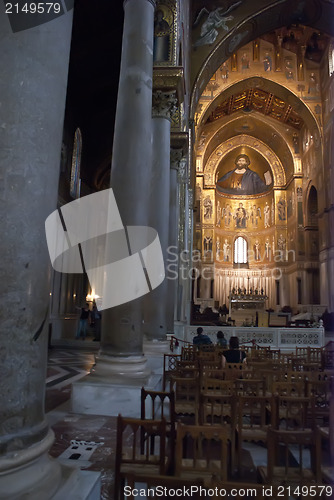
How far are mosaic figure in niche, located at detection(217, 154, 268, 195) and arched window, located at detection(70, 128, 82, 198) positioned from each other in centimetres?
2317

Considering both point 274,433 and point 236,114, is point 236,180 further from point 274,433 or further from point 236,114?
point 274,433

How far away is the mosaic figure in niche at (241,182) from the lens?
38.2 m

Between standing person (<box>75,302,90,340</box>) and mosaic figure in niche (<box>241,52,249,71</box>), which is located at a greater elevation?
mosaic figure in niche (<box>241,52,249,71</box>)

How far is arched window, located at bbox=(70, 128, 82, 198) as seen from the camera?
53.2ft

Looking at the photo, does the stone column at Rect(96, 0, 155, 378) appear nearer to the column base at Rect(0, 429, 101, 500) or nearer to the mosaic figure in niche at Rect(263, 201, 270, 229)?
the column base at Rect(0, 429, 101, 500)

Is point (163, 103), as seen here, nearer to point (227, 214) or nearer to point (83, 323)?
point (83, 323)

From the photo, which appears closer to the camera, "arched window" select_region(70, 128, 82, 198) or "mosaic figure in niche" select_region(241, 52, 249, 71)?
"arched window" select_region(70, 128, 82, 198)

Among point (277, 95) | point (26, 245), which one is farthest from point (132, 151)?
point (277, 95)

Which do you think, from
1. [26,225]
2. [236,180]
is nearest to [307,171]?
[236,180]

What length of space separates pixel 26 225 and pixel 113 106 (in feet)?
51.5

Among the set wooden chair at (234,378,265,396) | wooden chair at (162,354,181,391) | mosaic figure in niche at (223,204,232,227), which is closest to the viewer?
wooden chair at (234,378,265,396)

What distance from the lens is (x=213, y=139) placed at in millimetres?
32750

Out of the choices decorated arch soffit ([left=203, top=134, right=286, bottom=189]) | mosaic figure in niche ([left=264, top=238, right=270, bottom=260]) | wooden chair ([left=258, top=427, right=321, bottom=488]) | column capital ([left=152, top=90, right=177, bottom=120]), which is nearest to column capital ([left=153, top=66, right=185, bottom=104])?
column capital ([left=152, top=90, right=177, bottom=120])

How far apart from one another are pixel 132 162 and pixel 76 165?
1171 centimetres
